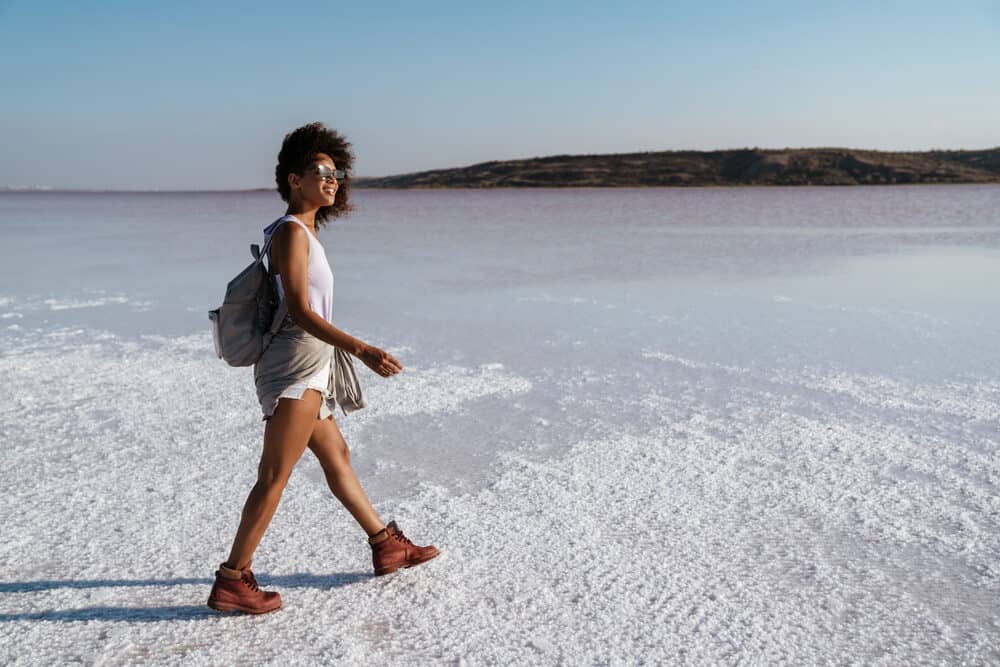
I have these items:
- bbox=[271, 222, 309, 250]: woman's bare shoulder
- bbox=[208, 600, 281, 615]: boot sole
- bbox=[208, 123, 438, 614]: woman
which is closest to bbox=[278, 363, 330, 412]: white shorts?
bbox=[208, 123, 438, 614]: woman

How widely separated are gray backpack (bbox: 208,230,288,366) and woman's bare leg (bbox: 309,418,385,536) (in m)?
0.36

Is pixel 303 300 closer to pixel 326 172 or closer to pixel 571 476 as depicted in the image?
pixel 326 172

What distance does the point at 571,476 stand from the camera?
3.64 metres

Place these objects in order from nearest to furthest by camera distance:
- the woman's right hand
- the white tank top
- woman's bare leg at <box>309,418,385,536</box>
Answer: the woman's right hand, the white tank top, woman's bare leg at <box>309,418,385,536</box>

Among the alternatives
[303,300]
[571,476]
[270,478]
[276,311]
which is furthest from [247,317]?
[571,476]

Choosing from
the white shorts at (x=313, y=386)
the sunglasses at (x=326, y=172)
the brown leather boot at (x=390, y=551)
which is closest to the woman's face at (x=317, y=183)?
the sunglasses at (x=326, y=172)

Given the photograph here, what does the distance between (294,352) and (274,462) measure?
333 mm

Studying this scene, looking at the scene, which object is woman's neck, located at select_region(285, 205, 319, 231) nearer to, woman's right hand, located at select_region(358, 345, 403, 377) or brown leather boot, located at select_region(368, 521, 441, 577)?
woman's right hand, located at select_region(358, 345, 403, 377)

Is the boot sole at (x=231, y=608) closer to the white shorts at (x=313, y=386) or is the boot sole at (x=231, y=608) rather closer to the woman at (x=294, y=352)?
the woman at (x=294, y=352)

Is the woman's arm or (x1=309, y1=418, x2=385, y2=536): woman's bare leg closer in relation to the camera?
the woman's arm

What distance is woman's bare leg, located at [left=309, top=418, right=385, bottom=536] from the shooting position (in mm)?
2709

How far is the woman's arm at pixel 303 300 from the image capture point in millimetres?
2355

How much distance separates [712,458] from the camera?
12.6 feet

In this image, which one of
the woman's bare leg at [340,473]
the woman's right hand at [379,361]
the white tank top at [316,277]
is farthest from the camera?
the woman's bare leg at [340,473]
